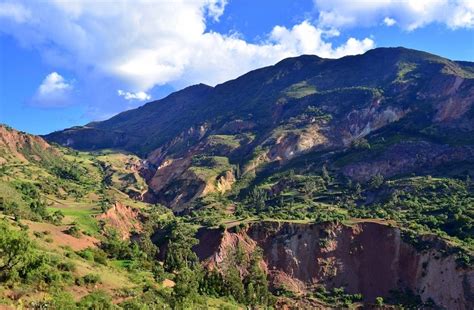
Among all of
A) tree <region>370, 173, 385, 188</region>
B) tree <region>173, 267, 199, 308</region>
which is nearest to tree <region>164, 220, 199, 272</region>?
tree <region>173, 267, 199, 308</region>

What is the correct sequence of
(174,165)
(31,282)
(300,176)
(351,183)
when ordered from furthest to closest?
(174,165), (300,176), (351,183), (31,282)

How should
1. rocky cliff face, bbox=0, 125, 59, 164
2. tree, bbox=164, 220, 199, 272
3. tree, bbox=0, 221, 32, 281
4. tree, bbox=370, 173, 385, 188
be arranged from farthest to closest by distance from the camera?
1. rocky cliff face, bbox=0, 125, 59, 164
2. tree, bbox=370, 173, 385, 188
3. tree, bbox=164, 220, 199, 272
4. tree, bbox=0, 221, 32, 281

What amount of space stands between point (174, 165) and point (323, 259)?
122 meters

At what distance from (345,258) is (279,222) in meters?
13.9

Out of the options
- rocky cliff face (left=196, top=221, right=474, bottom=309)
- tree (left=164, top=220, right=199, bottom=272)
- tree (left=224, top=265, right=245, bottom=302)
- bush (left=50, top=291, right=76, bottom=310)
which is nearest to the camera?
bush (left=50, top=291, right=76, bottom=310)

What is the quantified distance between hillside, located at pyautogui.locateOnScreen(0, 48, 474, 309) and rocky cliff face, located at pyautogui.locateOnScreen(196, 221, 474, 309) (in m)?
0.20

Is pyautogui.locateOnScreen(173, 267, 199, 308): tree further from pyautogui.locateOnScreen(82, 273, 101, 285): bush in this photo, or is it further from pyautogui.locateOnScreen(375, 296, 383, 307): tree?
pyautogui.locateOnScreen(375, 296, 383, 307): tree

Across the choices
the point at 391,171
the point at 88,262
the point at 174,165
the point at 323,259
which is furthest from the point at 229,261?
the point at 174,165

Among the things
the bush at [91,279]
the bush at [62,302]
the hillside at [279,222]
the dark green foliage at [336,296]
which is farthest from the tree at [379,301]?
the bush at [62,302]

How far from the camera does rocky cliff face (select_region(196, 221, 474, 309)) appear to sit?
248 feet

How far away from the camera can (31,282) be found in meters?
43.7

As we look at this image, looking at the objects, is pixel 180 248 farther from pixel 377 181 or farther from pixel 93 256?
pixel 377 181

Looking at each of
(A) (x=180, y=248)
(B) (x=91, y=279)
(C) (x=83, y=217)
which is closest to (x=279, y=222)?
(A) (x=180, y=248)

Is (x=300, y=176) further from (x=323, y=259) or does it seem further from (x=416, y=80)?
(x=416, y=80)
